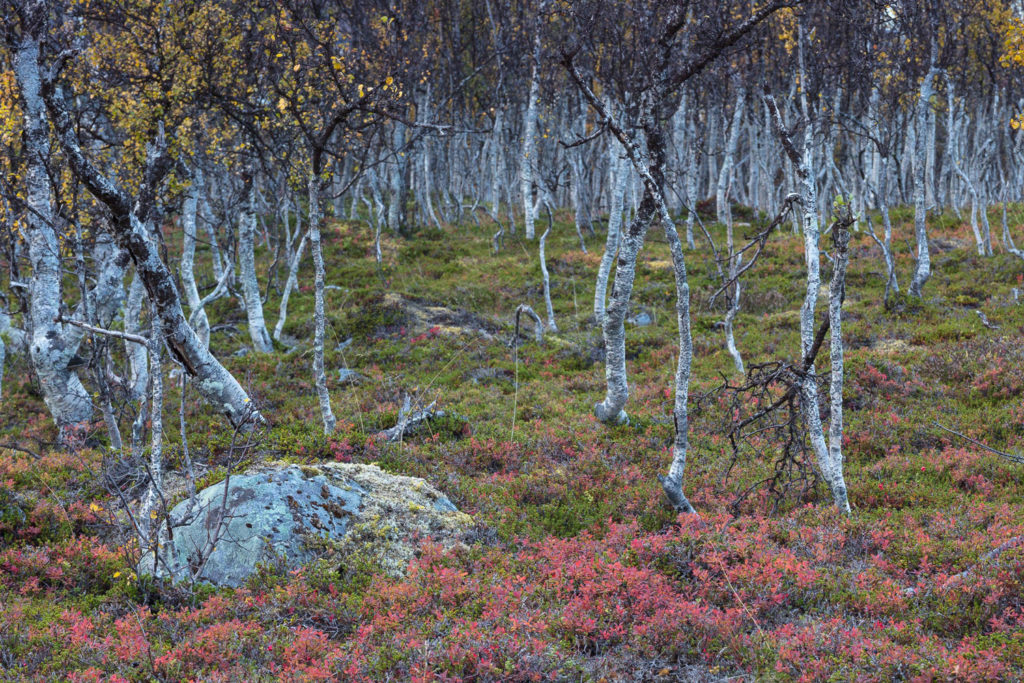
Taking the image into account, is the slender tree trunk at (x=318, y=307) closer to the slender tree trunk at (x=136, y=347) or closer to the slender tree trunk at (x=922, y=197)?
the slender tree trunk at (x=136, y=347)

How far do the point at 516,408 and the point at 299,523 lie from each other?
21.2 feet

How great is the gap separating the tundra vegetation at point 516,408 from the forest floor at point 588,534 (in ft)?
0.15

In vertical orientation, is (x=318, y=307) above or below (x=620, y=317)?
above

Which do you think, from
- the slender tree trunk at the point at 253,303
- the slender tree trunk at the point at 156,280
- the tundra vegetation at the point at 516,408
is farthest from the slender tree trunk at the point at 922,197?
the slender tree trunk at the point at 253,303

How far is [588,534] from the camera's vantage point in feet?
27.6

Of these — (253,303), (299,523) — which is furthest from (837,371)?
(253,303)

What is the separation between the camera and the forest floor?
17.9 ft

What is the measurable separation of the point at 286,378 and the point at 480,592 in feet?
37.0

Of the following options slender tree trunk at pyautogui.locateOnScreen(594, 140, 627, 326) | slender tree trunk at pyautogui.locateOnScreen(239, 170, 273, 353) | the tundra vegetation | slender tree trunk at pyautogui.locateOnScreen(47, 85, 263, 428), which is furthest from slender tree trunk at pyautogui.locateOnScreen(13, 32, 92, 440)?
slender tree trunk at pyautogui.locateOnScreen(594, 140, 627, 326)

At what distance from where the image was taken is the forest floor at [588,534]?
5449mm

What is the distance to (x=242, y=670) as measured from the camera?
16.9 ft

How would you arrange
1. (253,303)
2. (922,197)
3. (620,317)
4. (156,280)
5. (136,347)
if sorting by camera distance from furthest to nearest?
(253,303) → (922,197) → (136,347) → (620,317) → (156,280)

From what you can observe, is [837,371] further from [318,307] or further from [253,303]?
[253,303]

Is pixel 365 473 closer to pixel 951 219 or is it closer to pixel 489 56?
pixel 951 219
